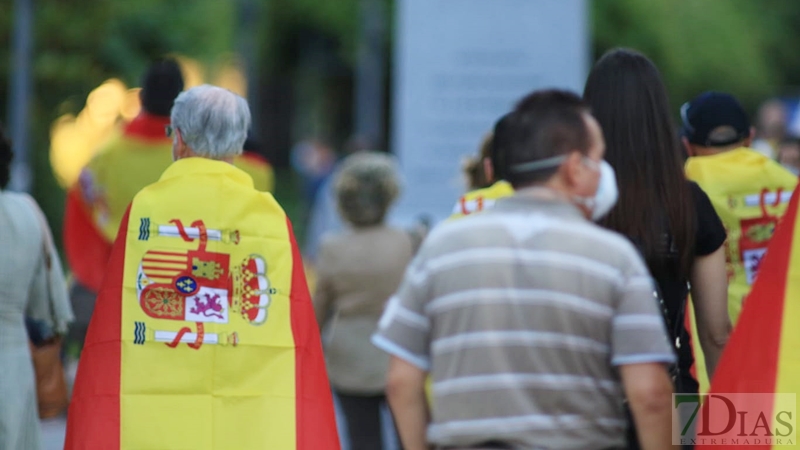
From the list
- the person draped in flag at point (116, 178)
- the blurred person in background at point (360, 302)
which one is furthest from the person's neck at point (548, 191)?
the person draped in flag at point (116, 178)

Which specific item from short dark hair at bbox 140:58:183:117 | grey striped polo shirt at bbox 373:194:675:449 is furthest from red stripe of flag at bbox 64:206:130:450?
short dark hair at bbox 140:58:183:117

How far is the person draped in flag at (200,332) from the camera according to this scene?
5.13m

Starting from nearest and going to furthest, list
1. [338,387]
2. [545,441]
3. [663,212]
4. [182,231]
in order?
[545,441], [663,212], [182,231], [338,387]

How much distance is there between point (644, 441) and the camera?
377cm

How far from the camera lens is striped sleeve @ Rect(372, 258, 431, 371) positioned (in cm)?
382

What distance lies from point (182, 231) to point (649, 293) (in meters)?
1.96

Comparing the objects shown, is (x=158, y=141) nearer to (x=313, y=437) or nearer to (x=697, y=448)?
(x=313, y=437)

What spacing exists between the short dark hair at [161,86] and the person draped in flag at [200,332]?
2.35 metres

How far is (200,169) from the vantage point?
5.26 m

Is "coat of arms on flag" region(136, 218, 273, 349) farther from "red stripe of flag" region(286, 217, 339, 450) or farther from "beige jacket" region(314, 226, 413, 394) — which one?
"beige jacket" region(314, 226, 413, 394)

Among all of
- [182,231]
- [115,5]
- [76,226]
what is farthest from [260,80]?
[182,231]

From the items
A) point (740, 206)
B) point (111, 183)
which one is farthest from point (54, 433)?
point (740, 206)

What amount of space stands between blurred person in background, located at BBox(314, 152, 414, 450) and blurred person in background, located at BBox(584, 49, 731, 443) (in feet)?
10.1

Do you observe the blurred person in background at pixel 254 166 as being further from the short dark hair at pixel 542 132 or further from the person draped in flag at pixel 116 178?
the short dark hair at pixel 542 132
